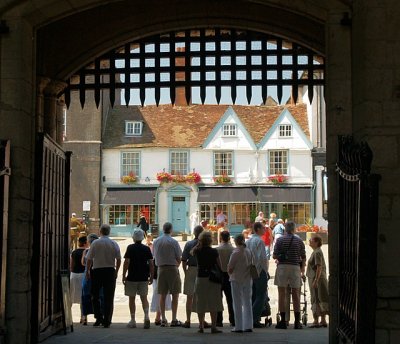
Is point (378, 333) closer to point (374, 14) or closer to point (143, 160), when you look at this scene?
point (374, 14)

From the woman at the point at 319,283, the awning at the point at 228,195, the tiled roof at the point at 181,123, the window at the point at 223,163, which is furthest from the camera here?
the tiled roof at the point at 181,123

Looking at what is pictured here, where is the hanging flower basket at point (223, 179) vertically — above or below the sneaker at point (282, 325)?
above

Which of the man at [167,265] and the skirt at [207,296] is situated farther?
the man at [167,265]

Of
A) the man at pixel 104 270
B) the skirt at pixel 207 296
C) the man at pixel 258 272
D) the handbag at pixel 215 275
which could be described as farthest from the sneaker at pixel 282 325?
the man at pixel 104 270

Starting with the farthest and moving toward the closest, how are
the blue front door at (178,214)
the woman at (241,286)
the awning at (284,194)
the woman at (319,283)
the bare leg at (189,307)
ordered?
the blue front door at (178,214)
the awning at (284,194)
the bare leg at (189,307)
the woman at (319,283)
the woman at (241,286)

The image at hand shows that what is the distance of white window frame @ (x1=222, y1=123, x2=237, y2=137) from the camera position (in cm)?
4294

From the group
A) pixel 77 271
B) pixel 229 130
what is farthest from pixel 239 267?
pixel 229 130

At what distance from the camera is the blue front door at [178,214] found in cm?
4175

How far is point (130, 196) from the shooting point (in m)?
42.2

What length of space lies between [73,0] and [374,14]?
9.01ft

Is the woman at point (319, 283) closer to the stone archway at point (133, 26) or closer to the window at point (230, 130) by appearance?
the stone archway at point (133, 26)

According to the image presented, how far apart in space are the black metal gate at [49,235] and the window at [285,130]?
32920 mm

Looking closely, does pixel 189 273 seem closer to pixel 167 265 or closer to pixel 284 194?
pixel 167 265

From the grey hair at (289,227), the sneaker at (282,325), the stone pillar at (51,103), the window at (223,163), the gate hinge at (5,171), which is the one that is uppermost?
the window at (223,163)
